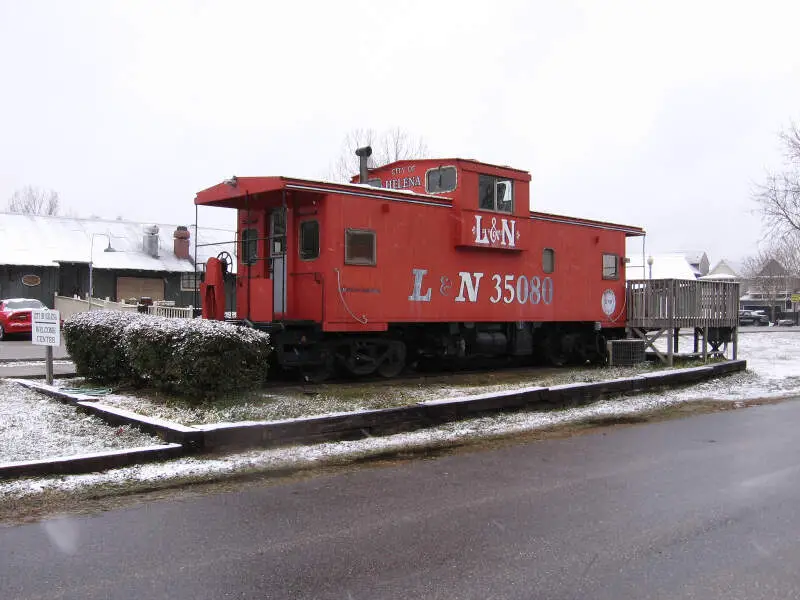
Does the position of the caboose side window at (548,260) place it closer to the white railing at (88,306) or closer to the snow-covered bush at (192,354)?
the snow-covered bush at (192,354)

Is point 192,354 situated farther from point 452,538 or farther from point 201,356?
point 452,538

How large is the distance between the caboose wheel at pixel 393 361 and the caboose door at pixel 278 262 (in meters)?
2.08

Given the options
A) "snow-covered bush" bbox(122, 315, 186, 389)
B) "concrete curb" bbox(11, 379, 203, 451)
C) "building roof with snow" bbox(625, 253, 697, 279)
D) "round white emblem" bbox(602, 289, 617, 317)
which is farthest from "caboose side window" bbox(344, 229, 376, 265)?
"building roof with snow" bbox(625, 253, 697, 279)

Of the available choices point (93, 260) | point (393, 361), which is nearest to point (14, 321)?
point (93, 260)

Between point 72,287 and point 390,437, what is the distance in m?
29.6

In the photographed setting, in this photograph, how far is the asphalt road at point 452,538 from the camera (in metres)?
4.20

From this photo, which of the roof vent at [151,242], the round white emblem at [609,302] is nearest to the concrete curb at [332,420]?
the round white emblem at [609,302]

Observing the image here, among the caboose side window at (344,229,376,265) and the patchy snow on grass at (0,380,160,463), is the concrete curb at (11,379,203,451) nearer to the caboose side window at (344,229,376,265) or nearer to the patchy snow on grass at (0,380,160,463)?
the patchy snow on grass at (0,380,160,463)

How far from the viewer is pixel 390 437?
8711mm

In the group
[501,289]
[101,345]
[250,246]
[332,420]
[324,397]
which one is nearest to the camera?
[332,420]

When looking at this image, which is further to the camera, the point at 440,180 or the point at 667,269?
the point at 667,269

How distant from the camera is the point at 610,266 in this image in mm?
17344

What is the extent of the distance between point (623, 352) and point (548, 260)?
2.45 metres

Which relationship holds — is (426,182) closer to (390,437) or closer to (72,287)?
(390,437)
